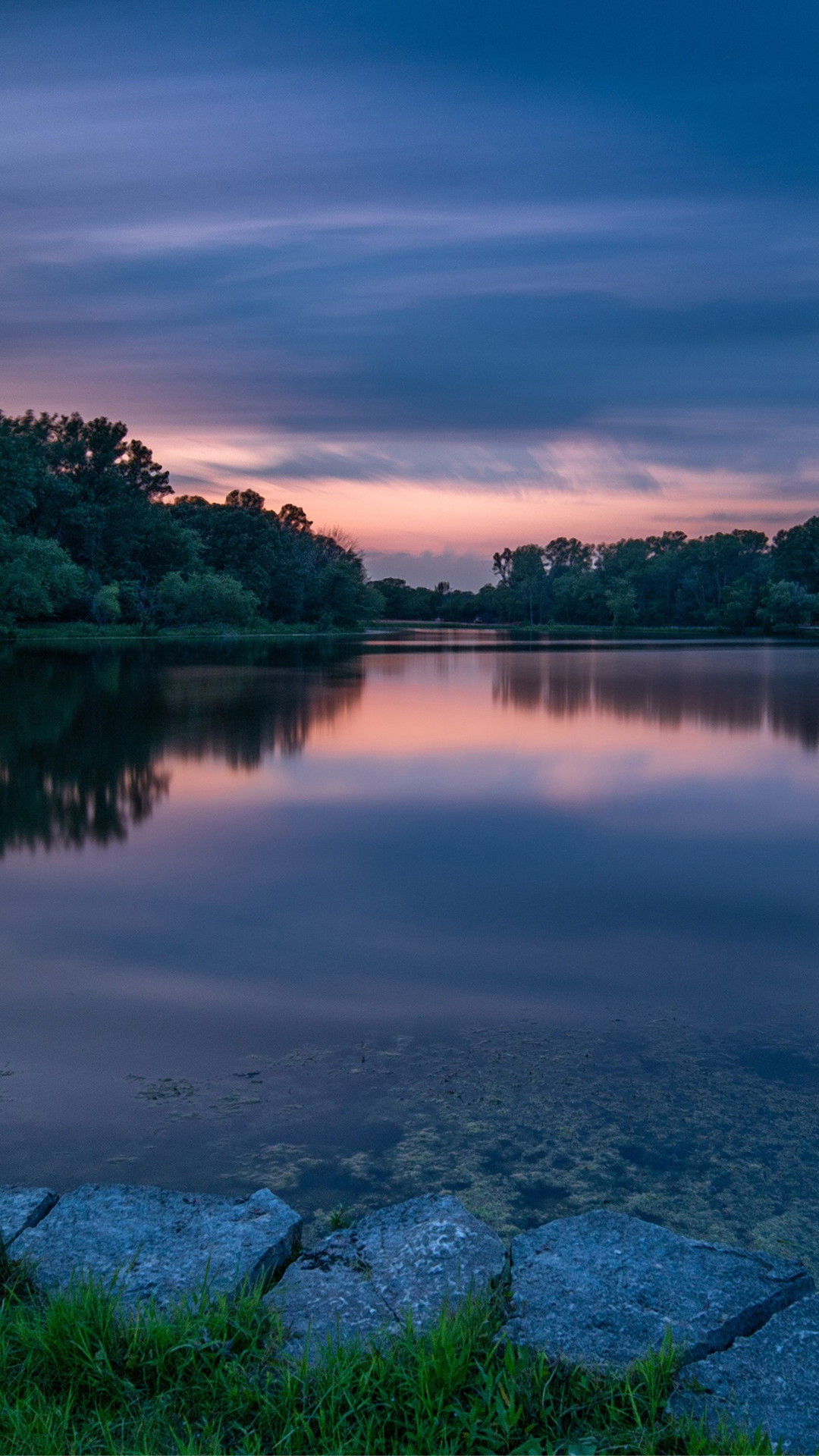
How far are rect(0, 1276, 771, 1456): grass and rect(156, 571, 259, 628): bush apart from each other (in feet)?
211

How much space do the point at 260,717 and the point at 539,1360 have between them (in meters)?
16.6

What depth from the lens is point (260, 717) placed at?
61.0 ft

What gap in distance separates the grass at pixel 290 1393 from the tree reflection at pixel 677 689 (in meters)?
14.3

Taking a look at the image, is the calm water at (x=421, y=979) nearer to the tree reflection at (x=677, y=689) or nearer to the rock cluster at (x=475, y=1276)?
the rock cluster at (x=475, y=1276)

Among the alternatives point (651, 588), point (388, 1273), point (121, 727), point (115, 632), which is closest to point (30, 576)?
point (115, 632)

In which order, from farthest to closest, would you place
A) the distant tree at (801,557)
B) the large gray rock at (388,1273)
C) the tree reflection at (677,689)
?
the distant tree at (801,557)
the tree reflection at (677,689)
the large gray rock at (388,1273)

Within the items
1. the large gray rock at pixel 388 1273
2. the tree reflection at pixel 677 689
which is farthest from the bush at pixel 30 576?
the large gray rock at pixel 388 1273

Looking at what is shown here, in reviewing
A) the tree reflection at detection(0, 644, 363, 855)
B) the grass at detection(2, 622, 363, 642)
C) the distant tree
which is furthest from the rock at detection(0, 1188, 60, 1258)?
the distant tree

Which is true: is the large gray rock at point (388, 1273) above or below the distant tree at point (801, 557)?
below

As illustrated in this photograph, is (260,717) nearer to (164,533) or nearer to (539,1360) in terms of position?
(539,1360)

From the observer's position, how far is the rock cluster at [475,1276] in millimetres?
2471

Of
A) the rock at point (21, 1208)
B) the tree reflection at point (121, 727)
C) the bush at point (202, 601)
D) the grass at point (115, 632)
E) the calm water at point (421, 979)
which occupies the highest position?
the bush at point (202, 601)

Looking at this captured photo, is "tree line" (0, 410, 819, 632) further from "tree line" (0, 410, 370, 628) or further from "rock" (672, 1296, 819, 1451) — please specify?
"rock" (672, 1296, 819, 1451)

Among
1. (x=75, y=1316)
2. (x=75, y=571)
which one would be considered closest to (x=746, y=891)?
(x=75, y=1316)
